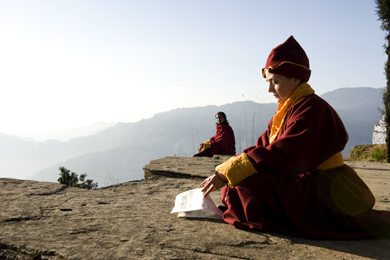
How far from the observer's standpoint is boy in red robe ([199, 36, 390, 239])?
83.8 inches

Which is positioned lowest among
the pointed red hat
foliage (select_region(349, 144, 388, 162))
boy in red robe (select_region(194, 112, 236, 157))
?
foliage (select_region(349, 144, 388, 162))

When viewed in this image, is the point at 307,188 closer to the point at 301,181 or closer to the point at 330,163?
the point at 301,181

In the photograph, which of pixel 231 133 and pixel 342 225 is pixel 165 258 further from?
pixel 231 133

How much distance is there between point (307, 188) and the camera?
7.22 ft

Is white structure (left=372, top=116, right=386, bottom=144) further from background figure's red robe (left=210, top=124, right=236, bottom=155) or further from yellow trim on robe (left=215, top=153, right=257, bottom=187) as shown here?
yellow trim on robe (left=215, top=153, right=257, bottom=187)

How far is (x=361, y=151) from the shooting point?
1088 centimetres

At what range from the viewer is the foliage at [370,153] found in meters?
9.08

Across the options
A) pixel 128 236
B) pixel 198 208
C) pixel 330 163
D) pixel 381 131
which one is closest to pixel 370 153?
pixel 381 131

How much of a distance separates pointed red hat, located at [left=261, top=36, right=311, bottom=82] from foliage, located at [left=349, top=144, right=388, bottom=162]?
24.6 ft

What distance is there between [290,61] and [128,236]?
1627 millimetres

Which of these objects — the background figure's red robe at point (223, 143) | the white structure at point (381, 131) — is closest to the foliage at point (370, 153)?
the white structure at point (381, 131)

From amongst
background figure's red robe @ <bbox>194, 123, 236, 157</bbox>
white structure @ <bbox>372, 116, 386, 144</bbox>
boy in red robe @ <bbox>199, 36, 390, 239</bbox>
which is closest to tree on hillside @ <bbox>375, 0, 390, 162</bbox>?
white structure @ <bbox>372, 116, 386, 144</bbox>

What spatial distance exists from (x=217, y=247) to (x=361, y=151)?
10.4 metres

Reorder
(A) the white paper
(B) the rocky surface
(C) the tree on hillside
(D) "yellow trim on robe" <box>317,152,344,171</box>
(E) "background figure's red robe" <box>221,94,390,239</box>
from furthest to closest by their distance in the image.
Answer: (C) the tree on hillside < (A) the white paper < (D) "yellow trim on robe" <box>317,152,344,171</box> < (E) "background figure's red robe" <box>221,94,390,239</box> < (B) the rocky surface
